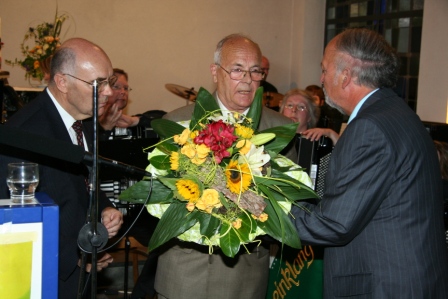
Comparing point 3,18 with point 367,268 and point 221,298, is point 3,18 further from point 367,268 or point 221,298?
point 367,268

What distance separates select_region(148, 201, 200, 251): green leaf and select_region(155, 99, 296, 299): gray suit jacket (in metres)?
0.61

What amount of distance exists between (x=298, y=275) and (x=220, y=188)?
1.83m

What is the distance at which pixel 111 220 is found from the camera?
2.54m

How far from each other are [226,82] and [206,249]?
80 cm

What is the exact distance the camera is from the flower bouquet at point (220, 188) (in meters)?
2.04

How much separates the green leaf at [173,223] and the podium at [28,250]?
0.55 metres

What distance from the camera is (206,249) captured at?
2.72m

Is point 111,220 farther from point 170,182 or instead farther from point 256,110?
point 256,110

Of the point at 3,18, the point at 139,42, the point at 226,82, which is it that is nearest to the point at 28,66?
the point at 3,18

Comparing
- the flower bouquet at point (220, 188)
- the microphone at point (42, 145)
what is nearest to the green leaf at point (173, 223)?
the flower bouquet at point (220, 188)

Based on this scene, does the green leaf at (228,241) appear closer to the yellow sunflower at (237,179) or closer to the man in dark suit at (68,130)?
the yellow sunflower at (237,179)

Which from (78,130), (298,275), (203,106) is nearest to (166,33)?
(298,275)

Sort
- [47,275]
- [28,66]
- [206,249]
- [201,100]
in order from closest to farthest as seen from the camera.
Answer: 1. [47,275]
2. [201,100]
3. [206,249]
4. [28,66]

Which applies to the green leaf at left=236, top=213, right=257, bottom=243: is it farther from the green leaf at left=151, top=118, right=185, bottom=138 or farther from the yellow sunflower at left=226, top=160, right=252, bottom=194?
the green leaf at left=151, top=118, right=185, bottom=138
